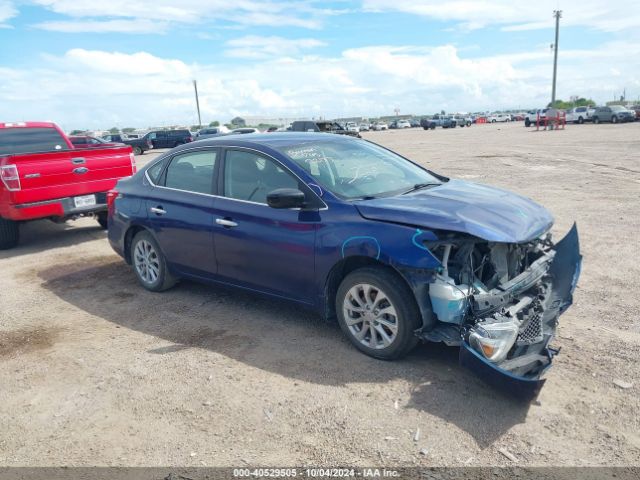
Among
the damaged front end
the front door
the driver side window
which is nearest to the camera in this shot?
the damaged front end

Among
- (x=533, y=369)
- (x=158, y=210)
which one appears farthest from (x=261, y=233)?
(x=533, y=369)

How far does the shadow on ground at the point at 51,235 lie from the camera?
8812mm

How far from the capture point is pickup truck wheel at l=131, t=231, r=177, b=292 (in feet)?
19.5

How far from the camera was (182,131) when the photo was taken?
40.0 m

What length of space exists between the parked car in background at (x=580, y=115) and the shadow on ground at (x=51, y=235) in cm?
4894

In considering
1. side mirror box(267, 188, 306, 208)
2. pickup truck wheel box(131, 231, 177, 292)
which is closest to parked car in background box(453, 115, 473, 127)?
pickup truck wheel box(131, 231, 177, 292)

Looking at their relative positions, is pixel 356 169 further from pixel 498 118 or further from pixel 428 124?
pixel 498 118

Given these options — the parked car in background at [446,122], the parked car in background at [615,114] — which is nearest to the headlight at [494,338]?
the parked car in background at [615,114]

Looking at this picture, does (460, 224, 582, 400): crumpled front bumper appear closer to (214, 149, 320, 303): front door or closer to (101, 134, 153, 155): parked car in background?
(214, 149, 320, 303): front door

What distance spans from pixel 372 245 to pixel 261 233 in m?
1.16

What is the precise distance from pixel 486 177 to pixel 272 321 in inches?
409

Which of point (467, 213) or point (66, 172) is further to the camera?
point (66, 172)

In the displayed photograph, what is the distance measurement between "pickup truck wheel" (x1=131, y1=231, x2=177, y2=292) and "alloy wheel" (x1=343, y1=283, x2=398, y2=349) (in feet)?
8.00

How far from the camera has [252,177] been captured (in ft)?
16.5
